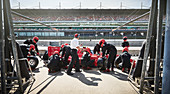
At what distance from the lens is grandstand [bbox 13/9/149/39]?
95.0 feet

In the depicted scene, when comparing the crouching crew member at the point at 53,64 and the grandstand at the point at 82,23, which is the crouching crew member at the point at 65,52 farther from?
the grandstand at the point at 82,23

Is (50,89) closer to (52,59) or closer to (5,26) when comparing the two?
(52,59)

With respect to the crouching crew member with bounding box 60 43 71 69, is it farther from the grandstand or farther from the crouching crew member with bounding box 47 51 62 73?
the grandstand

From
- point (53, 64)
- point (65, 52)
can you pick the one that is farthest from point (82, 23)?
point (53, 64)

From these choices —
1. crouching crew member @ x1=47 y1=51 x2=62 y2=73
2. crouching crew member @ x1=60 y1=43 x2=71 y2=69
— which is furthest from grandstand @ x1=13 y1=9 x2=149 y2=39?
crouching crew member @ x1=47 y1=51 x2=62 y2=73

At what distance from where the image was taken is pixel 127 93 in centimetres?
254

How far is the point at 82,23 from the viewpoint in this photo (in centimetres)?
3139

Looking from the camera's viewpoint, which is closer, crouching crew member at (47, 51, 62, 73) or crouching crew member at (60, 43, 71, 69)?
crouching crew member at (47, 51, 62, 73)

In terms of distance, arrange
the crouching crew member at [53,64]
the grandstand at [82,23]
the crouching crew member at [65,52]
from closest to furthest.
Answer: the crouching crew member at [53,64]
the crouching crew member at [65,52]
the grandstand at [82,23]

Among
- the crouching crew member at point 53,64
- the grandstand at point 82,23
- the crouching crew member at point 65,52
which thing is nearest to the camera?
the crouching crew member at point 53,64

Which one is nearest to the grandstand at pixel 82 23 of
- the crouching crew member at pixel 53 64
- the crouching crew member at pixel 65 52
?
the crouching crew member at pixel 65 52

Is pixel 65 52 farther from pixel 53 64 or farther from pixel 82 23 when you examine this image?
pixel 82 23

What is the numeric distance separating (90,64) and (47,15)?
111ft

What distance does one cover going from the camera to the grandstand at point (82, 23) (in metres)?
29.0
